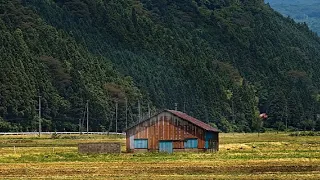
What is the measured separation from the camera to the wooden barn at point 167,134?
8874 centimetres

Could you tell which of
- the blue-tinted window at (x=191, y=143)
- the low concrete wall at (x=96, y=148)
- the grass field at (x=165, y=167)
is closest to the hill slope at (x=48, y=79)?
the blue-tinted window at (x=191, y=143)

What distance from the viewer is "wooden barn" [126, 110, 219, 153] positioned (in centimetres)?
8874

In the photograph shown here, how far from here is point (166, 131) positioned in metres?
89.0

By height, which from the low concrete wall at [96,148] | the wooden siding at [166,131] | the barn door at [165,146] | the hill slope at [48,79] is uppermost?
the hill slope at [48,79]

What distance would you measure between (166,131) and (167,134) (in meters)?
0.33

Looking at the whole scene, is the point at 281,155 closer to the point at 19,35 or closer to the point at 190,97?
the point at 19,35

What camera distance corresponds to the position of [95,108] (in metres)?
153

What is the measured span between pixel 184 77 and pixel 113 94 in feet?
128

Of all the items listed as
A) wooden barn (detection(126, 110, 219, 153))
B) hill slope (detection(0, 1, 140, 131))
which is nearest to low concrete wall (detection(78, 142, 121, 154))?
wooden barn (detection(126, 110, 219, 153))

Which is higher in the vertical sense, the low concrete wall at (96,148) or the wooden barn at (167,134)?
the wooden barn at (167,134)

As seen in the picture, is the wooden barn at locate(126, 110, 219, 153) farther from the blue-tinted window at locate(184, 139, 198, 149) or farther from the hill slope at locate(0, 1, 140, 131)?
the hill slope at locate(0, 1, 140, 131)

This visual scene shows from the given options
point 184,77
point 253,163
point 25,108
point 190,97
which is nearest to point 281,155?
point 253,163

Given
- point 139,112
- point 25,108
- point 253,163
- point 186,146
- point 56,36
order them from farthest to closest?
point 56,36
point 139,112
point 25,108
point 186,146
point 253,163

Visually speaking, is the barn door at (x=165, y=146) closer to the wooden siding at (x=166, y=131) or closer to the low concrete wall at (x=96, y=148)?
the wooden siding at (x=166, y=131)
